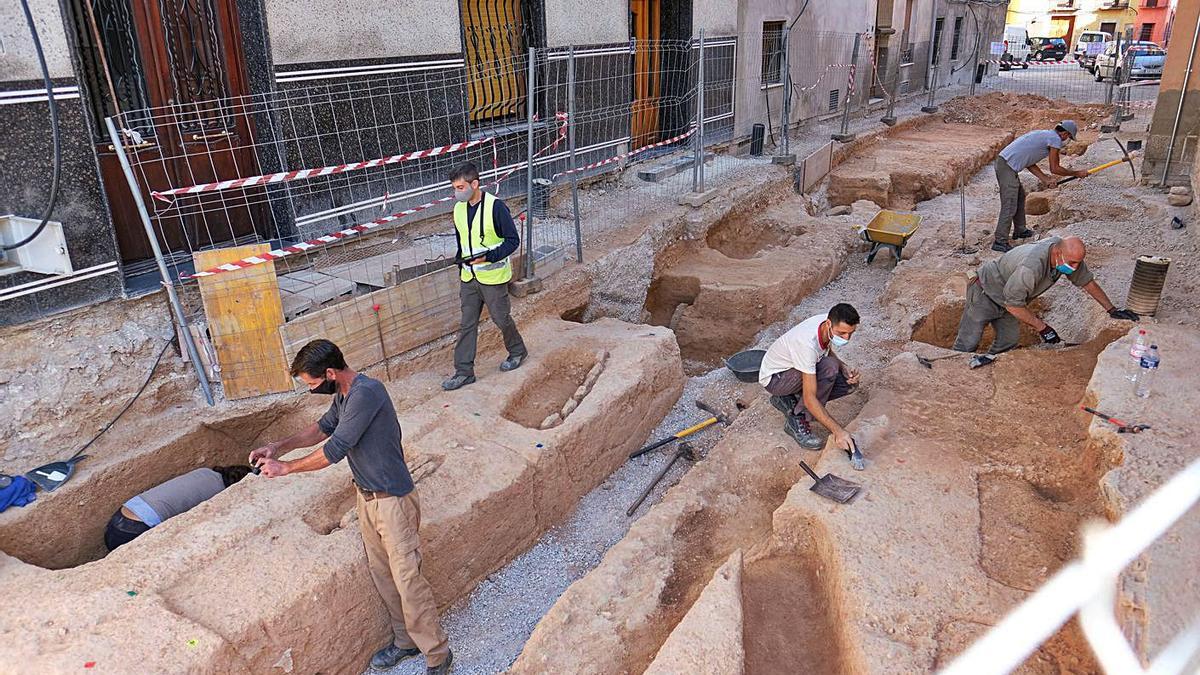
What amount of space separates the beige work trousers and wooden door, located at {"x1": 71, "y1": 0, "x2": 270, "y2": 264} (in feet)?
11.3

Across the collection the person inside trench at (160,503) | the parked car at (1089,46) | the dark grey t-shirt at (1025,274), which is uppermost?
the parked car at (1089,46)

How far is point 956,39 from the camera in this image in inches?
1058

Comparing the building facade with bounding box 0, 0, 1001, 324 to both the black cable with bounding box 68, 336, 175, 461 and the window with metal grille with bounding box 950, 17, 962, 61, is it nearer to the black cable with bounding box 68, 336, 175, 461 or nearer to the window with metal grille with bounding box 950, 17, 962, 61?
the black cable with bounding box 68, 336, 175, 461

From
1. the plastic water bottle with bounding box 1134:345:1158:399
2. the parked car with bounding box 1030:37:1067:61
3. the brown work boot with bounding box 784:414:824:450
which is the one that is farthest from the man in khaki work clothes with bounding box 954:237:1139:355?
the parked car with bounding box 1030:37:1067:61

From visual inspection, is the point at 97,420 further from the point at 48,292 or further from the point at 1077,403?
the point at 1077,403

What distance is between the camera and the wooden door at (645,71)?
1150cm

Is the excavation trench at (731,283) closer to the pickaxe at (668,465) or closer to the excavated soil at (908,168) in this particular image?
the pickaxe at (668,465)

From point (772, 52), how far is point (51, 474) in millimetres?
13268

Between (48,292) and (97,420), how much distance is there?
98 centimetres

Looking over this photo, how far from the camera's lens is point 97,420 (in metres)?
5.41

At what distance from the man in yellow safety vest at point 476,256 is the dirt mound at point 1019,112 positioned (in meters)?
16.2

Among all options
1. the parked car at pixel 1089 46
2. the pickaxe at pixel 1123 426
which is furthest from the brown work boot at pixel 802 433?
the parked car at pixel 1089 46

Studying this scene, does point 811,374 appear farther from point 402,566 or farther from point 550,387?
point 402,566

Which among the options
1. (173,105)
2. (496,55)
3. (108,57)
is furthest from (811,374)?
(496,55)
